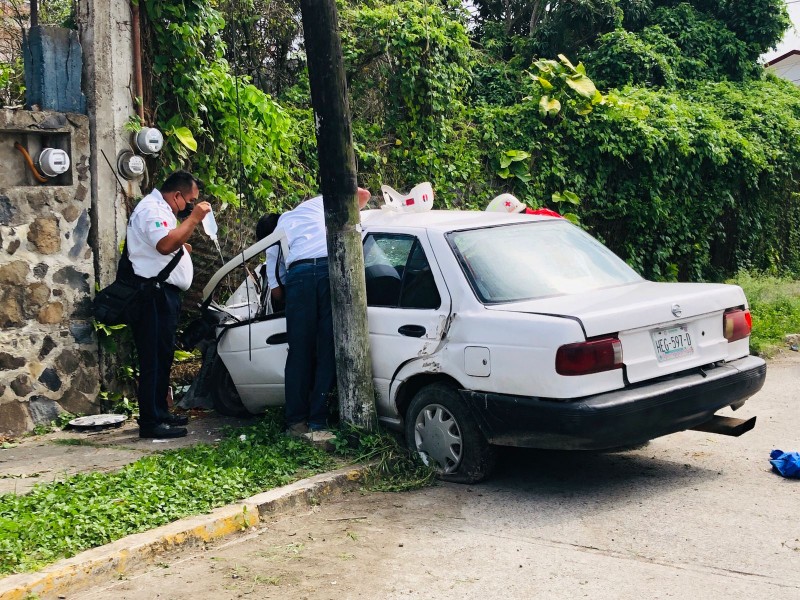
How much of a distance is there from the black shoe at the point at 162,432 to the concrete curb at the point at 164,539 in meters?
1.69

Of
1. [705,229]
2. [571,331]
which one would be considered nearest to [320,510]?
[571,331]

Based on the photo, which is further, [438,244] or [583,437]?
[438,244]

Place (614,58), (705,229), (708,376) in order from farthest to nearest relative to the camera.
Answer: (614,58) → (705,229) → (708,376)

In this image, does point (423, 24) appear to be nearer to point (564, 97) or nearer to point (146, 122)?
point (564, 97)

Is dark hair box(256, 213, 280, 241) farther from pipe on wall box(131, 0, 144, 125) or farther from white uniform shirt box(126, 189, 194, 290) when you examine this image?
pipe on wall box(131, 0, 144, 125)

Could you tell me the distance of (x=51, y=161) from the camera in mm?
7309

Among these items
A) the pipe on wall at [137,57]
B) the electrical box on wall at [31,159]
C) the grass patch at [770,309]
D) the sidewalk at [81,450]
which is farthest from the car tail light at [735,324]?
the electrical box on wall at [31,159]

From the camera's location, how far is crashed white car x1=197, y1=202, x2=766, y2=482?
214 inches

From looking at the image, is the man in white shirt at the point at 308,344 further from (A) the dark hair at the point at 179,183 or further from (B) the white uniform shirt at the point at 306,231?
(A) the dark hair at the point at 179,183

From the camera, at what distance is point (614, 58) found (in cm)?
1719

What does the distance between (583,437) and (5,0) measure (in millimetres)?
7407

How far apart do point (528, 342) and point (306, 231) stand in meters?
2.26

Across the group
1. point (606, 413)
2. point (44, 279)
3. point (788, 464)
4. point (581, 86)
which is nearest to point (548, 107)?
point (581, 86)

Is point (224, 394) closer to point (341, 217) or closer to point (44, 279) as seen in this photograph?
point (44, 279)
